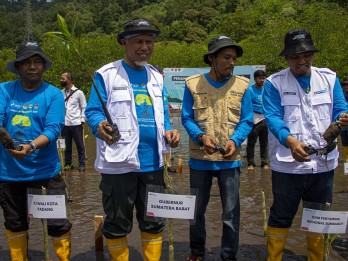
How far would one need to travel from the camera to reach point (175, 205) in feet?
10.7

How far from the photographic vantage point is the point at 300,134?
348 cm

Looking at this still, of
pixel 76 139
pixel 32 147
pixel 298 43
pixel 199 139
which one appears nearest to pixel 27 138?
pixel 32 147

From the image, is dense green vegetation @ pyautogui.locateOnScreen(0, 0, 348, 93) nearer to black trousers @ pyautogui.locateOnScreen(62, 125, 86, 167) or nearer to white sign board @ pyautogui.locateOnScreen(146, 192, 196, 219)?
white sign board @ pyautogui.locateOnScreen(146, 192, 196, 219)

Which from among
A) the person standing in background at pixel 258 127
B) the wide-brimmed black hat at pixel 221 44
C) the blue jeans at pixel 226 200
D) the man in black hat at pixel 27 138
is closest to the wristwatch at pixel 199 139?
the blue jeans at pixel 226 200

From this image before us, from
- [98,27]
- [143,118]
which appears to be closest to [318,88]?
[143,118]

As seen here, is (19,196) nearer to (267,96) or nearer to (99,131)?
(99,131)

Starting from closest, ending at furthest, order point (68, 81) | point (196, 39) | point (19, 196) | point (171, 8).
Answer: point (19, 196) < point (68, 81) < point (196, 39) < point (171, 8)

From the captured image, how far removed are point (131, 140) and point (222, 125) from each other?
0.94m

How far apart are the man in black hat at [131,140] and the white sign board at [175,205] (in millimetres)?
168

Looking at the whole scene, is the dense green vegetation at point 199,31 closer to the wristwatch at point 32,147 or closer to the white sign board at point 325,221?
the wristwatch at point 32,147

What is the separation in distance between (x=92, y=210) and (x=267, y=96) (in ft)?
11.3

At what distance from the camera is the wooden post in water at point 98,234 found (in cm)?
440

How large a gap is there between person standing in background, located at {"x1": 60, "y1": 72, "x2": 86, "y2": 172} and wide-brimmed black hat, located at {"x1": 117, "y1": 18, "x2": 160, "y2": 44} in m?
5.73

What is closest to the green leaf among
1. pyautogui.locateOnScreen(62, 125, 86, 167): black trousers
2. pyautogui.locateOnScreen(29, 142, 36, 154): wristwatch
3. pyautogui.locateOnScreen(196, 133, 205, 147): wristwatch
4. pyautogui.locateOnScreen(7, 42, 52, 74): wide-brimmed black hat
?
pyautogui.locateOnScreen(7, 42, 52, 74): wide-brimmed black hat
